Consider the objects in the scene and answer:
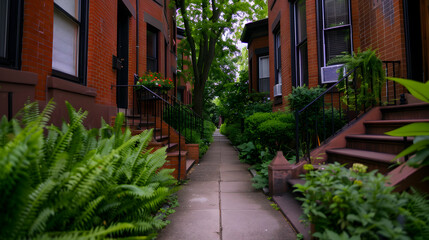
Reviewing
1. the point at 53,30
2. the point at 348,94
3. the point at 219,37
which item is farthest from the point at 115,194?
the point at 219,37

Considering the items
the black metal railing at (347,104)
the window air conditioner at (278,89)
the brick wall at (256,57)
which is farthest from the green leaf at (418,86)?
the brick wall at (256,57)

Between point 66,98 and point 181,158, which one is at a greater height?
point 66,98

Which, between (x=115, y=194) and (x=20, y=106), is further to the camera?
(x=20, y=106)

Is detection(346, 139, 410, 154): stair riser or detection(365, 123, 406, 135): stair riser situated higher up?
detection(365, 123, 406, 135): stair riser

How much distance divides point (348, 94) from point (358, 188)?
10.3 feet

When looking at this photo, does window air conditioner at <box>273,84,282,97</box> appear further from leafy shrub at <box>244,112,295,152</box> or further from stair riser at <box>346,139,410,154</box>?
stair riser at <box>346,139,410,154</box>

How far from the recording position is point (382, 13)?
4711mm

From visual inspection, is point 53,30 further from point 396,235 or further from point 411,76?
point 411,76

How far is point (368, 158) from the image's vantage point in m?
3.03

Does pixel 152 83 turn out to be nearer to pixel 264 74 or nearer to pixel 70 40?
pixel 70 40

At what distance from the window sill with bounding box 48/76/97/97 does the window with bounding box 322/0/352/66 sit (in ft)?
17.0

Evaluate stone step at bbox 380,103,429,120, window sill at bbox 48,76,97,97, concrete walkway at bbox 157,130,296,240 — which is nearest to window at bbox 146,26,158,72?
window sill at bbox 48,76,97,97

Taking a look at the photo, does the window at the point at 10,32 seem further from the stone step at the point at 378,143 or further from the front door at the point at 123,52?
the stone step at the point at 378,143

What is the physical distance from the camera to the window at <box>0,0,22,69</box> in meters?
2.71
